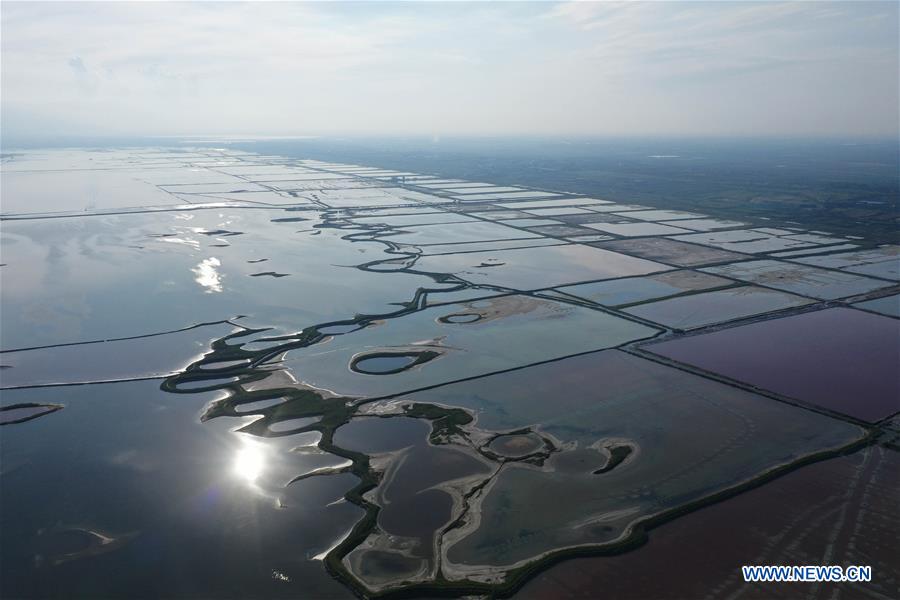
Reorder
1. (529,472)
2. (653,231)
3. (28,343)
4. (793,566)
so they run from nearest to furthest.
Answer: (793,566) < (529,472) < (28,343) < (653,231)

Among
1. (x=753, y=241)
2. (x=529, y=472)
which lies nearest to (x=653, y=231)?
(x=753, y=241)

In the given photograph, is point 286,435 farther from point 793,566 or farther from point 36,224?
point 36,224

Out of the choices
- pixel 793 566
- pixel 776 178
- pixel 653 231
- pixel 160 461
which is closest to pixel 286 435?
pixel 160 461

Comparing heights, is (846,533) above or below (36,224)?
below

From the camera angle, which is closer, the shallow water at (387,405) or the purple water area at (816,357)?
the shallow water at (387,405)

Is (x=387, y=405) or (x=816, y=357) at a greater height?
(x=816, y=357)

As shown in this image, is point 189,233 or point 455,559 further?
point 189,233

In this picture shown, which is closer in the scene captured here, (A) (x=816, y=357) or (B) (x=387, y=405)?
(B) (x=387, y=405)

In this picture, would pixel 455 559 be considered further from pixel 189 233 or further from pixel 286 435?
pixel 189 233

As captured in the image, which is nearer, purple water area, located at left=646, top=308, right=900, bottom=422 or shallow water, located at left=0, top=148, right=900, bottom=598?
shallow water, located at left=0, top=148, right=900, bottom=598

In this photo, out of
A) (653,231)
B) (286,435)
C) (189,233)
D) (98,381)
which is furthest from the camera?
(653,231)
